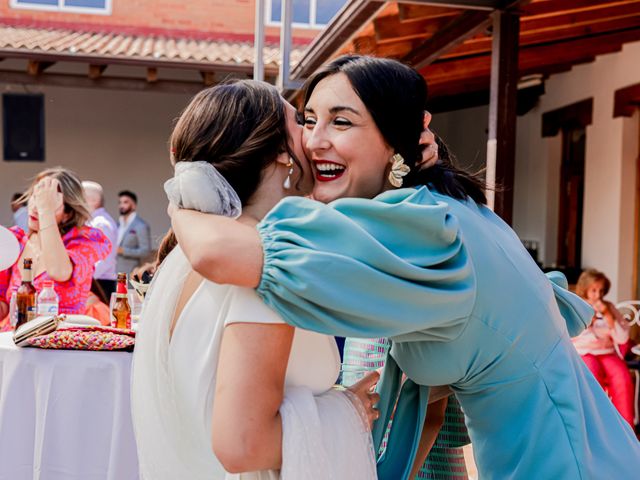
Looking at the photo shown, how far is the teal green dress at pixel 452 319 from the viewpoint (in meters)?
1.42

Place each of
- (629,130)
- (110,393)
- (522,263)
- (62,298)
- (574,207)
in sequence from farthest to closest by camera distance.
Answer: (574,207) < (629,130) < (62,298) < (110,393) < (522,263)

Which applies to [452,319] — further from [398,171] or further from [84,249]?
[84,249]

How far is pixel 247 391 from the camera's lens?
56.1 inches

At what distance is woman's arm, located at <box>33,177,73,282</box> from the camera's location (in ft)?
15.8

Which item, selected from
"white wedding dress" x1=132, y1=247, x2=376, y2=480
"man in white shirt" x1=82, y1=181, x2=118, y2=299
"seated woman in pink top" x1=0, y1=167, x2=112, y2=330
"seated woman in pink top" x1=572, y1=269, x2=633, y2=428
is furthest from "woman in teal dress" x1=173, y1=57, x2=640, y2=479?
"man in white shirt" x1=82, y1=181, x2=118, y2=299

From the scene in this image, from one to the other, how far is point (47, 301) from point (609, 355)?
3946 mm

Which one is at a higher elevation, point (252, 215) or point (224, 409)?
point (252, 215)

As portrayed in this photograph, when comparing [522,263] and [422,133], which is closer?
[522,263]

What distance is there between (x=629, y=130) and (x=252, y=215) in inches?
291

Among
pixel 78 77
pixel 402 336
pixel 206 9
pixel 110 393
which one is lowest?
pixel 110 393

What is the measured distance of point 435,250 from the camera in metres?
1.48

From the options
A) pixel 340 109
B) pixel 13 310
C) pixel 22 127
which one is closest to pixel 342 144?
pixel 340 109

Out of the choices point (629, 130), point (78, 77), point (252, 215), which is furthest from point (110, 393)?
point (78, 77)

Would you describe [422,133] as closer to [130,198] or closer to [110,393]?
[110,393]
